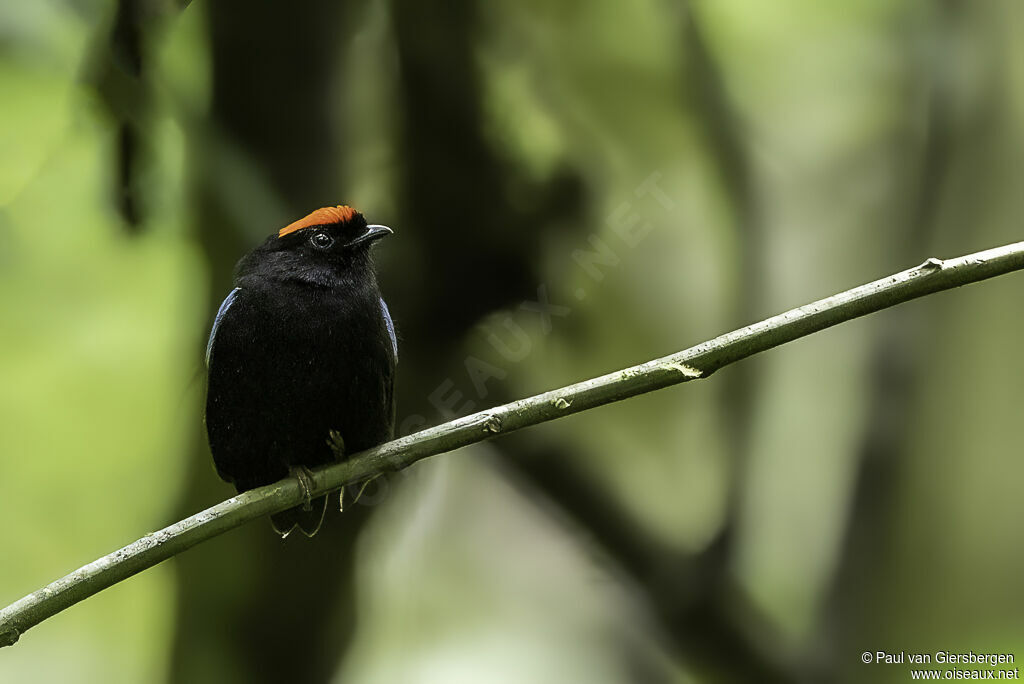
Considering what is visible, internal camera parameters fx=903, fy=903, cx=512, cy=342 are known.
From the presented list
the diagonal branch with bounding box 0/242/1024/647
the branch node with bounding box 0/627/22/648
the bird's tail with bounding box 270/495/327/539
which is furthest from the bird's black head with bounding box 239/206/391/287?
the branch node with bounding box 0/627/22/648

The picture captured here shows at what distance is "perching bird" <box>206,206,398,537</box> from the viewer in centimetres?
236

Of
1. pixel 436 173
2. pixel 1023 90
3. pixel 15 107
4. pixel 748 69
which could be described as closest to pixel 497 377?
pixel 436 173

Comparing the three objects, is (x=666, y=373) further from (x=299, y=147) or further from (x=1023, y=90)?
(x=1023, y=90)

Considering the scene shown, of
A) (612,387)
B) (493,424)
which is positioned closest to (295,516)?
(493,424)

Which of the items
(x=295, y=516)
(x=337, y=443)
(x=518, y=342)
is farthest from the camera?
(x=518, y=342)

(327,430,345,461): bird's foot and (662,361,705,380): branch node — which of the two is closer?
(662,361,705,380): branch node

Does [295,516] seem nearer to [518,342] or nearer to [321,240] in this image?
[321,240]

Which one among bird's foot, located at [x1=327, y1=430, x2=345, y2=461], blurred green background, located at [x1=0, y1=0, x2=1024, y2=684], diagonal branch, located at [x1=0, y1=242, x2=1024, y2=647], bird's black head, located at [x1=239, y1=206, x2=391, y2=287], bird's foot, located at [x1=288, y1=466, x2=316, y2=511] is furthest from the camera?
blurred green background, located at [x1=0, y1=0, x2=1024, y2=684]

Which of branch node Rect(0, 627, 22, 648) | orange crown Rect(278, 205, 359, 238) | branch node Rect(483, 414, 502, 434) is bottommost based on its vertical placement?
branch node Rect(0, 627, 22, 648)

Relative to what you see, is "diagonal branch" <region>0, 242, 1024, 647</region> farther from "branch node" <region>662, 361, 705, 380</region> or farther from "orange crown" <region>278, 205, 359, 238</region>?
"orange crown" <region>278, 205, 359, 238</region>

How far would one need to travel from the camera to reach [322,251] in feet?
8.38

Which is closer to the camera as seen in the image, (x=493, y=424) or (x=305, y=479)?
(x=493, y=424)

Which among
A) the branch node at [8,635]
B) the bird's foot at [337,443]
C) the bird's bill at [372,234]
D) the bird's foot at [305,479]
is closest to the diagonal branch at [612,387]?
the branch node at [8,635]

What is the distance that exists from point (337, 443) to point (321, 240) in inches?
23.8
